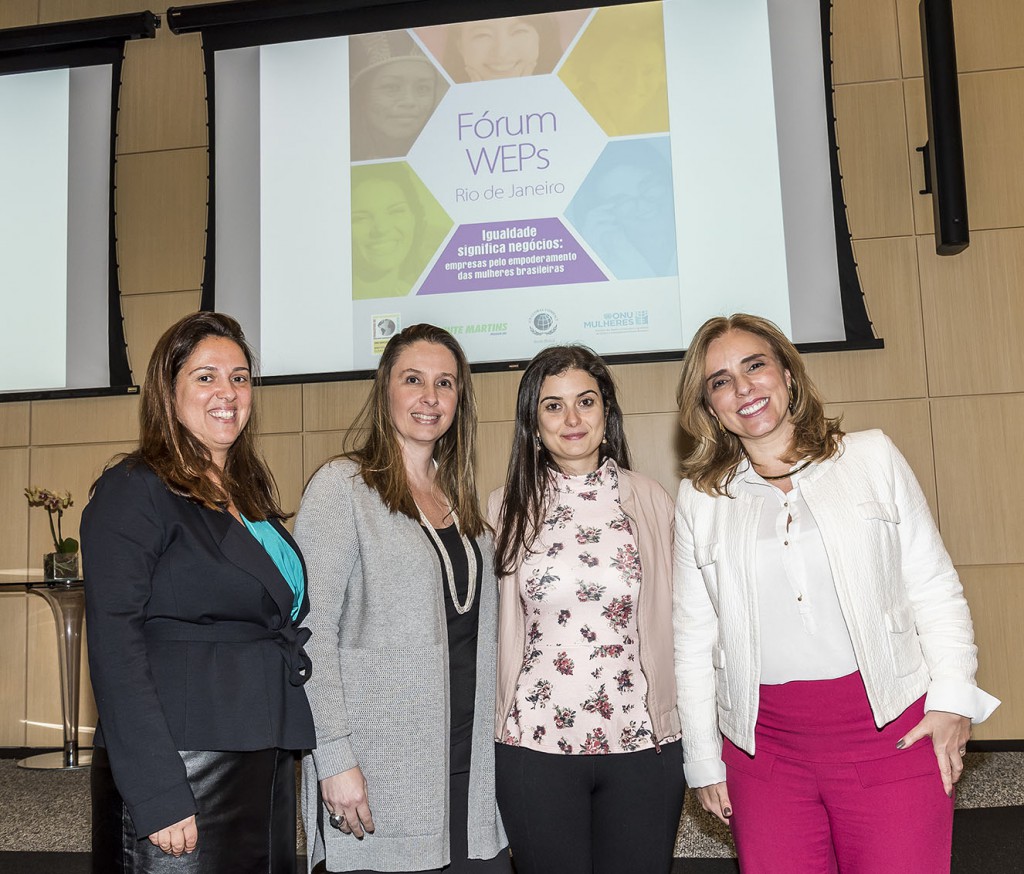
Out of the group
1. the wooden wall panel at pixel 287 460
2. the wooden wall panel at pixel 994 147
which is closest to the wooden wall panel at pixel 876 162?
the wooden wall panel at pixel 994 147

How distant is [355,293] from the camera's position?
436cm

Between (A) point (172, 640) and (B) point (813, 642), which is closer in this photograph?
(A) point (172, 640)

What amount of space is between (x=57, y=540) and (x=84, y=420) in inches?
26.1

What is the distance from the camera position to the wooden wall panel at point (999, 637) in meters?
3.91

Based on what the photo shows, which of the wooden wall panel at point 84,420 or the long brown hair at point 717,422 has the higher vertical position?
the wooden wall panel at point 84,420

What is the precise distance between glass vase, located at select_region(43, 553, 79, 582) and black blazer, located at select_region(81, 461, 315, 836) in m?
2.74

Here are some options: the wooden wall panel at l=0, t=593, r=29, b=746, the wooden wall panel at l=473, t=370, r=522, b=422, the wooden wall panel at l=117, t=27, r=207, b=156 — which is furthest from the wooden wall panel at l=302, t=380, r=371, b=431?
the wooden wall panel at l=0, t=593, r=29, b=746

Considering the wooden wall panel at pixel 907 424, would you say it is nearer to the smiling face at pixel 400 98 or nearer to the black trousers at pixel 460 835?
the smiling face at pixel 400 98

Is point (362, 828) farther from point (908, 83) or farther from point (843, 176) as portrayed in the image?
point (908, 83)

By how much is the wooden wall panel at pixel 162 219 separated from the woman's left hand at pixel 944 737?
158 inches

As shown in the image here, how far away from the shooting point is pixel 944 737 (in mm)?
1645

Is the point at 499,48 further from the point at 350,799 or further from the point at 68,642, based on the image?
the point at 350,799

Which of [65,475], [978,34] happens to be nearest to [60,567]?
[65,475]

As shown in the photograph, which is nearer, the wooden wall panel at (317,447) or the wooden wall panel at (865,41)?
the wooden wall panel at (865,41)
